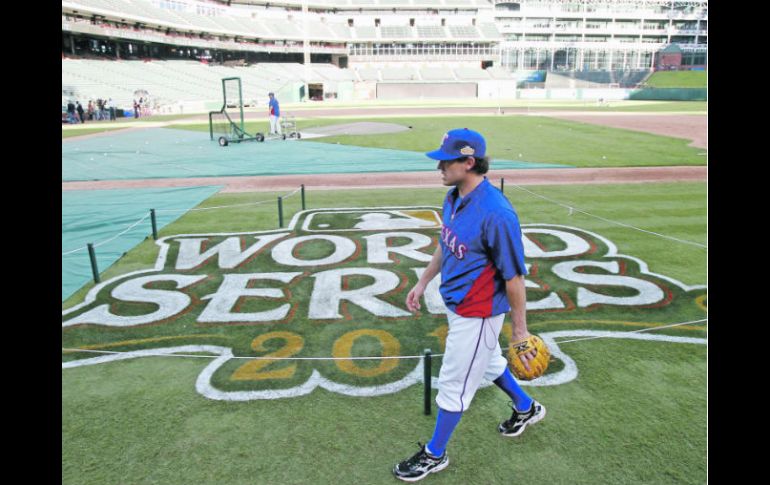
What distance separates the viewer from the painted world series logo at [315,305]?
18.7 feet

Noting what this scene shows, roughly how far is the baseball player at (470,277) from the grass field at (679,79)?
3481 inches

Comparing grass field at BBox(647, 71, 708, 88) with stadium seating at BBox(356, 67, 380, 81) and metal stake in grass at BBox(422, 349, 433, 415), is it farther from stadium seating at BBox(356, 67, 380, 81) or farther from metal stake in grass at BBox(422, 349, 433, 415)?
metal stake in grass at BBox(422, 349, 433, 415)

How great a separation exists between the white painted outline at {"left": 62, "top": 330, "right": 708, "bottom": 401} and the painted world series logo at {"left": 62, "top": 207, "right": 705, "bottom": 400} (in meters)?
0.02

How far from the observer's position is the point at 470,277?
3814mm

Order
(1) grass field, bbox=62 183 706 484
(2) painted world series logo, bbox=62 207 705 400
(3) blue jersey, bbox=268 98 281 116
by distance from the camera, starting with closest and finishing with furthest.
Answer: (1) grass field, bbox=62 183 706 484
(2) painted world series logo, bbox=62 207 705 400
(3) blue jersey, bbox=268 98 281 116

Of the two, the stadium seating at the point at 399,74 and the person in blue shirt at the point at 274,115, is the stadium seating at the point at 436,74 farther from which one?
the person in blue shirt at the point at 274,115

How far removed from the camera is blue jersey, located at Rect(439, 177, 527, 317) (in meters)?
3.60

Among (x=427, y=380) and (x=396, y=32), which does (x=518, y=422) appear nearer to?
(x=427, y=380)

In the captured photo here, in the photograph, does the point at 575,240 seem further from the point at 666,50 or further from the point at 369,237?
the point at 666,50

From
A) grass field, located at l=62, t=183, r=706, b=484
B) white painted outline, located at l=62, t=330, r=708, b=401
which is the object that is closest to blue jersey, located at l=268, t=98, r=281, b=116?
white painted outline, located at l=62, t=330, r=708, b=401

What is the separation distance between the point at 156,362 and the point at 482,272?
423cm

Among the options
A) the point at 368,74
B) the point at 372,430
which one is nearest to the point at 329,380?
the point at 372,430

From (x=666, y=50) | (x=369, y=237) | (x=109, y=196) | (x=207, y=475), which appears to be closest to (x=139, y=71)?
(x=109, y=196)

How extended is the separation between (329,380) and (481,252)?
2.59m
